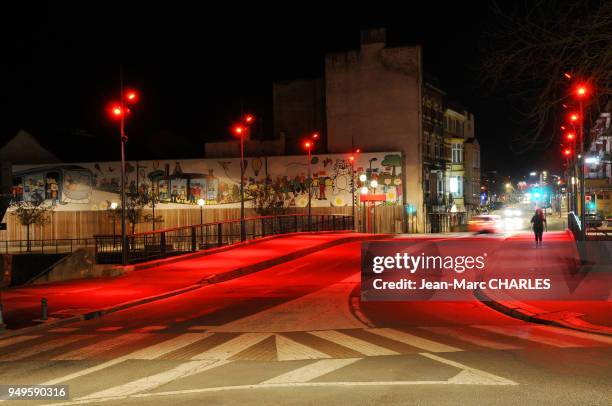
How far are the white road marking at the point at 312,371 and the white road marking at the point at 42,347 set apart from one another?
4.50 meters

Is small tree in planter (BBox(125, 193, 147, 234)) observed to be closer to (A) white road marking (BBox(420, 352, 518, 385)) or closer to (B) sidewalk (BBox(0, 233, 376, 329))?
(B) sidewalk (BBox(0, 233, 376, 329))

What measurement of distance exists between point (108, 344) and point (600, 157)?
73841mm

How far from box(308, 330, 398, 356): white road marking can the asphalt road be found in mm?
17

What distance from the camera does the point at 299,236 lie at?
38.1m

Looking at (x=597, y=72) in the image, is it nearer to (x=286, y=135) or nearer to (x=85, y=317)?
(x=85, y=317)

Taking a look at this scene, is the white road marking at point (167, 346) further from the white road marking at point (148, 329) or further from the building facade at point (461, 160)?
the building facade at point (461, 160)

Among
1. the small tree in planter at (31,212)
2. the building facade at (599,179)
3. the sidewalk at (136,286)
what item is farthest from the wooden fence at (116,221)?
the building facade at (599,179)

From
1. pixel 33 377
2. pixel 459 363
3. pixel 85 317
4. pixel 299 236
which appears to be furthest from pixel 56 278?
pixel 459 363

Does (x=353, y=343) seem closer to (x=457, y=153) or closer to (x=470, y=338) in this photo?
(x=470, y=338)

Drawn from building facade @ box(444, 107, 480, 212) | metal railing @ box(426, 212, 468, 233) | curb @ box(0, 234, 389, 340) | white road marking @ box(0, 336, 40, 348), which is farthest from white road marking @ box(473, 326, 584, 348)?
building facade @ box(444, 107, 480, 212)

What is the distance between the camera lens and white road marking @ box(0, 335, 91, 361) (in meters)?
10.6

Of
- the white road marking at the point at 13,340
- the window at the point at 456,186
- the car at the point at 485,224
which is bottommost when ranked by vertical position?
the white road marking at the point at 13,340

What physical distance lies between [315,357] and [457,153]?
218 feet

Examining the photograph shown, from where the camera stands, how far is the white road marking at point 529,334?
1062 cm
